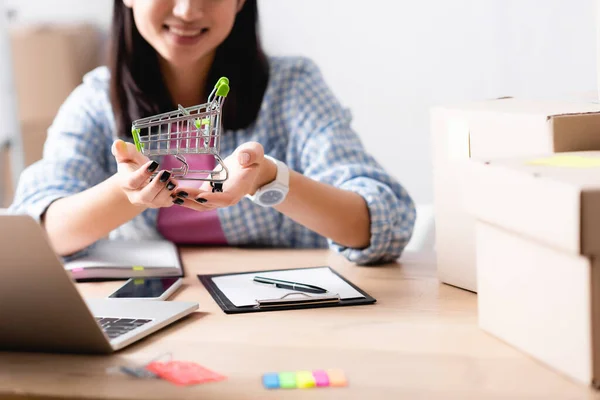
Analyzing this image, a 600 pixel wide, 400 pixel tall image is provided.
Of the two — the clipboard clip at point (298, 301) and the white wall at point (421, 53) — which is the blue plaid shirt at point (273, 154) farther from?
the white wall at point (421, 53)

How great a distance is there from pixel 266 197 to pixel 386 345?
0.44 m

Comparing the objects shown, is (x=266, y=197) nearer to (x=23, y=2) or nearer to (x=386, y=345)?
(x=386, y=345)

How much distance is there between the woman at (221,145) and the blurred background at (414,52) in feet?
3.86

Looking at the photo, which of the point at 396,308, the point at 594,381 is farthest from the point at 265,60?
the point at 594,381

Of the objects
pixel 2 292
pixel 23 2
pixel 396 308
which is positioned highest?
pixel 23 2

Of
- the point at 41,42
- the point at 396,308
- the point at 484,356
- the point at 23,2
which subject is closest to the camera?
the point at 484,356

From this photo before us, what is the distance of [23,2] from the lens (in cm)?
350

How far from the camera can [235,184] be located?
1.17 m

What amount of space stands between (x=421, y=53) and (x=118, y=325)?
2104 mm

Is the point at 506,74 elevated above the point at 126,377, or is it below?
above

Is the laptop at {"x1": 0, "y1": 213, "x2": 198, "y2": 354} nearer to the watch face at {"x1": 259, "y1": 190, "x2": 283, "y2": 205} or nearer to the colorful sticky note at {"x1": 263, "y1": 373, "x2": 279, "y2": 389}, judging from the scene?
A: the colorful sticky note at {"x1": 263, "y1": 373, "x2": 279, "y2": 389}

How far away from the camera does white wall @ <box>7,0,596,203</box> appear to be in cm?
274

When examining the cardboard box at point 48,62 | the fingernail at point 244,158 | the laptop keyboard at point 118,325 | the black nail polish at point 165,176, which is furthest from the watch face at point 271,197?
the cardboard box at point 48,62

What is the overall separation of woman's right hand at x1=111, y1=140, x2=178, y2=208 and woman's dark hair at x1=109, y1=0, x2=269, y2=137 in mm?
476
